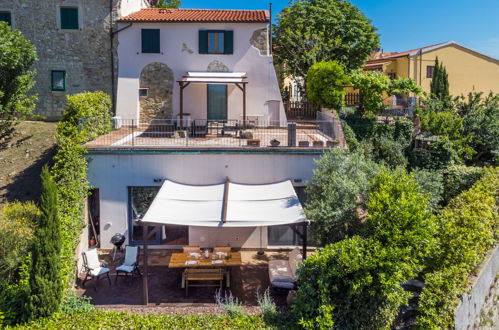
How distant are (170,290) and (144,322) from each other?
3.82 meters

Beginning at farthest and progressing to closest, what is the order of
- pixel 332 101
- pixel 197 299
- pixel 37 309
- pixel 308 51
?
pixel 308 51
pixel 332 101
pixel 197 299
pixel 37 309

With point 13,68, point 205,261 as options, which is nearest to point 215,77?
point 13,68

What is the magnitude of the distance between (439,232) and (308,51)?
22.2m

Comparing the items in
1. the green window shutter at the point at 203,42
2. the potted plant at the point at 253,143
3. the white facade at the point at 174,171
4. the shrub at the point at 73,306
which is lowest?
the shrub at the point at 73,306

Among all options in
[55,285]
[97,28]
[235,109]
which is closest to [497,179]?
[235,109]

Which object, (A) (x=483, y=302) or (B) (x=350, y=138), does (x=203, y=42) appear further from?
(A) (x=483, y=302)

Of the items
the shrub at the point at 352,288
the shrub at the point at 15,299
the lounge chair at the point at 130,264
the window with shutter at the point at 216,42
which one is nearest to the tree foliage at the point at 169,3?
the window with shutter at the point at 216,42

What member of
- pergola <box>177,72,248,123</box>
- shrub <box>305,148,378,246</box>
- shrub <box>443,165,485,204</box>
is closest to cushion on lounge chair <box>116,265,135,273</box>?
shrub <box>305,148,378,246</box>

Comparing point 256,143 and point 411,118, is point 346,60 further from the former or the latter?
point 256,143

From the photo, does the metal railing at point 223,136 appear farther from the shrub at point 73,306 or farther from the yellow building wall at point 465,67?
the yellow building wall at point 465,67

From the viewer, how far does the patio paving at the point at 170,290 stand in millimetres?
12883

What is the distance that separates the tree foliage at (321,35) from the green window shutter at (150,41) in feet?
33.9

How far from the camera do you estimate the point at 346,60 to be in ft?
105

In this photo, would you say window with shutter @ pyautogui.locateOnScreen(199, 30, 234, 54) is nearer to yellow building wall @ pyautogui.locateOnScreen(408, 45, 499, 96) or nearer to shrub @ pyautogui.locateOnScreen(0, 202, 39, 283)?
shrub @ pyautogui.locateOnScreen(0, 202, 39, 283)
